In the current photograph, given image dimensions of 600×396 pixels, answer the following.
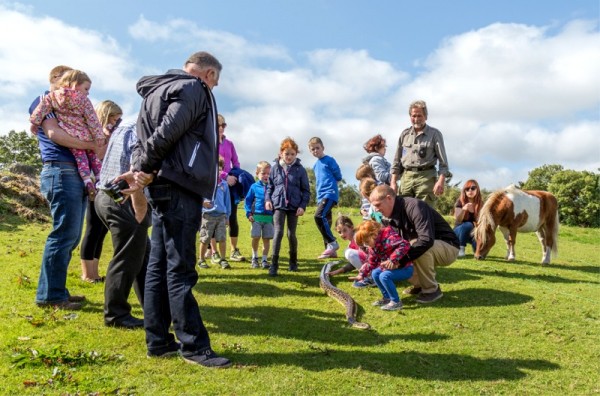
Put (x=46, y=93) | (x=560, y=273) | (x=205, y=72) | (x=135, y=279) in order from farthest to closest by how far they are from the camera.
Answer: (x=560, y=273) → (x=46, y=93) → (x=135, y=279) → (x=205, y=72)

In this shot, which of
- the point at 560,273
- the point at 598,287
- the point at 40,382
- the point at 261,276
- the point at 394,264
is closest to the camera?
the point at 40,382

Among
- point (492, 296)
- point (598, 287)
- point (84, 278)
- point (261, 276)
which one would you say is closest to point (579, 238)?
point (598, 287)

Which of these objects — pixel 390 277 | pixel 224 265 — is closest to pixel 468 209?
pixel 390 277

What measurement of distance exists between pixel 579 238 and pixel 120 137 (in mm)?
→ 17609

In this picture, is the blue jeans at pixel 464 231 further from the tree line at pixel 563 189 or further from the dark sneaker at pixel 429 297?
the tree line at pixel 563 189

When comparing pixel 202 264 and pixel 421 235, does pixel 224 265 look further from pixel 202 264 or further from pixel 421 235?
pixel 421 235

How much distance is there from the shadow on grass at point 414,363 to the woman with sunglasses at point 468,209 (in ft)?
20.9

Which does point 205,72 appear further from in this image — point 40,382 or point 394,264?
point 394,264

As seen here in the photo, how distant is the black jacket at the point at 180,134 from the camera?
3883mm

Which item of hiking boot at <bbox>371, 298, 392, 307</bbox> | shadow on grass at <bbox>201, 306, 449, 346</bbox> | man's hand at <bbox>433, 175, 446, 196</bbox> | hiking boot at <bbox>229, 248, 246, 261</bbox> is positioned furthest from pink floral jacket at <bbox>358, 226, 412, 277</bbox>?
hiking boot at <bbox>229, 248, 246, 261</bbox>

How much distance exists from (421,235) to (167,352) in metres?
3.62

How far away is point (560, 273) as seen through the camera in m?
8.74

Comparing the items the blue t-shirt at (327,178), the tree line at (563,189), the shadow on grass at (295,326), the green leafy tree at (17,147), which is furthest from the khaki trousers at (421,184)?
the green leafy tree at (17,147)

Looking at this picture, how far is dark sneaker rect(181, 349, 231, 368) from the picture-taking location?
395 cm
